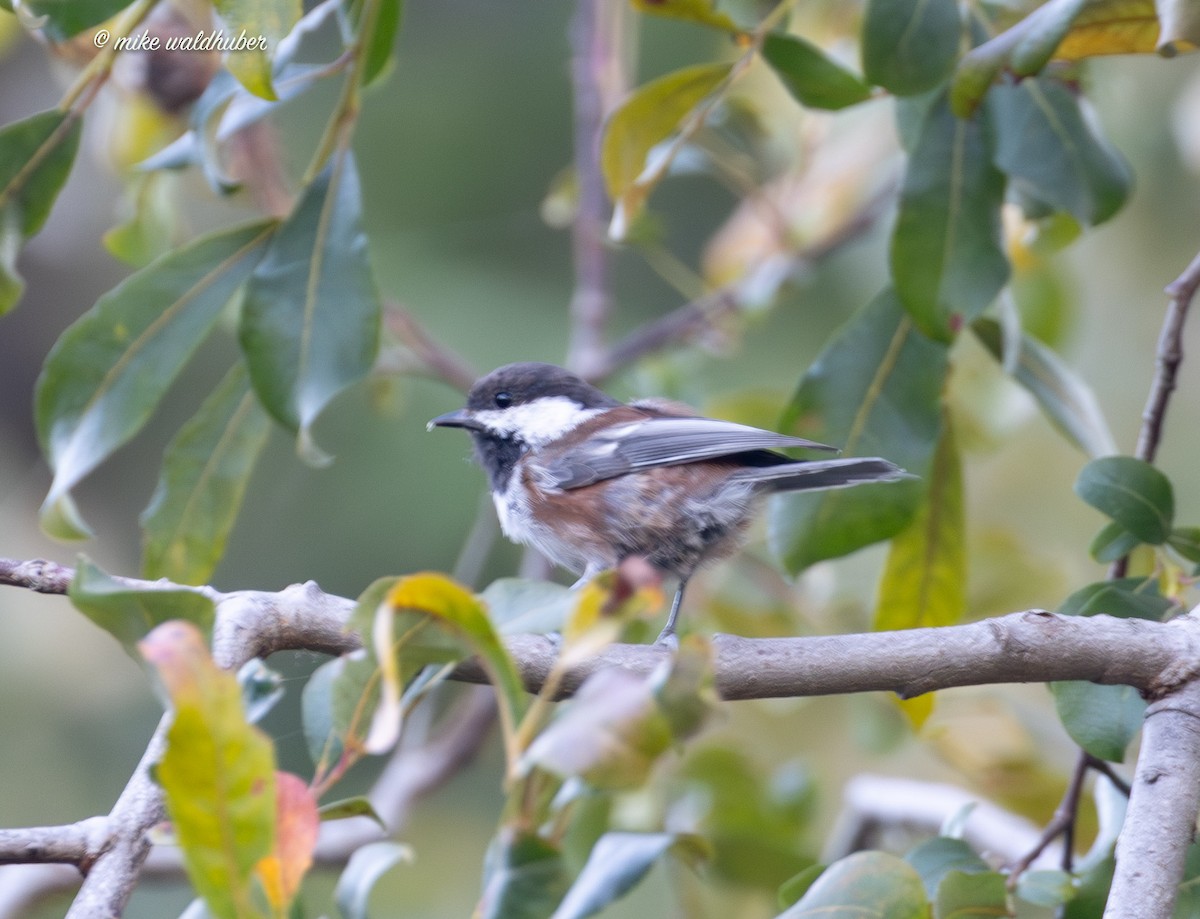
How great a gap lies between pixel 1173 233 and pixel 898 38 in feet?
11.2

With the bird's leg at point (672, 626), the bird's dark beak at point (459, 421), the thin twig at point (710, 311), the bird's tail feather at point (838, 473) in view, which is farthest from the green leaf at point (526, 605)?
the thin twig at point (710, 311)

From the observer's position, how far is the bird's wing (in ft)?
8.73

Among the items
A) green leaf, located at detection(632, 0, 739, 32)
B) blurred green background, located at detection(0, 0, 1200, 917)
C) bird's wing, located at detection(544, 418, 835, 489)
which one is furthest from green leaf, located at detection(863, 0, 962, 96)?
blurred green background, located at detection(0, 0, 1200, 917)

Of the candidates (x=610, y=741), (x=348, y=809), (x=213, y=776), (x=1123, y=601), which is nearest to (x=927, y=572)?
(x=1123, y=601)

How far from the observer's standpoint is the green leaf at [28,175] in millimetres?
2129

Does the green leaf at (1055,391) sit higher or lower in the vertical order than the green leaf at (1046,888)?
higher

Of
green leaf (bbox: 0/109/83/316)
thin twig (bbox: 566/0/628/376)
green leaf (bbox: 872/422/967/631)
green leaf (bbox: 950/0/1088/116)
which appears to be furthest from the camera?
thin twig (bbox: 566/0/628/376)

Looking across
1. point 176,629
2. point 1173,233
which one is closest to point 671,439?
point 176,629

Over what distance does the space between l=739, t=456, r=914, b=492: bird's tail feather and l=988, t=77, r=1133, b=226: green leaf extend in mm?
595

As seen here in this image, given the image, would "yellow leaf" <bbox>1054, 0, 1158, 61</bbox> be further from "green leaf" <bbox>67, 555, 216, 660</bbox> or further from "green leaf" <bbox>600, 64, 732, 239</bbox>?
"green leaf" <bbox>67, 555, 216, 660</bbox>

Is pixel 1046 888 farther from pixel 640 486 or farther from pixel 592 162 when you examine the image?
pixel 592 162

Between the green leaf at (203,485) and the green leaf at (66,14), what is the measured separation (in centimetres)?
78

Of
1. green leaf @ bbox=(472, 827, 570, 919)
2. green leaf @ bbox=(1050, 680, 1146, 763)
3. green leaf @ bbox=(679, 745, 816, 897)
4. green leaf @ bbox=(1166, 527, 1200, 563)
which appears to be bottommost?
green leaf @ bbox=(679, 745, 816, 897)

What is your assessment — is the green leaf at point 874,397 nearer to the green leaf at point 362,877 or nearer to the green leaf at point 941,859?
the green leaf at point 941,859
